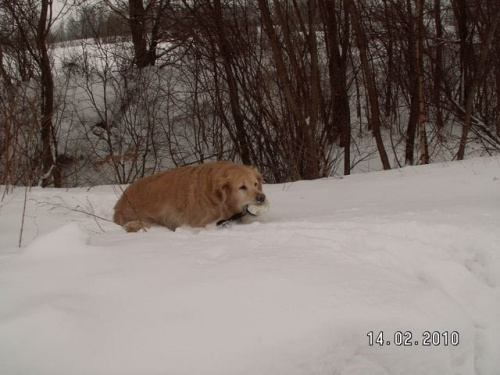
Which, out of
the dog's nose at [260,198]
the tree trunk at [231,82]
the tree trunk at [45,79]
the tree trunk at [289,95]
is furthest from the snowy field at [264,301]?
the tree trunk at [45,79]

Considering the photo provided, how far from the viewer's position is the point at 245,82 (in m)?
9.28

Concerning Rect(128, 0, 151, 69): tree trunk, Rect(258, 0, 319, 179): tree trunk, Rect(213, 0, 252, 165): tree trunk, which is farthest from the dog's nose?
Rect(128, 0, 151, 69): tree trunk

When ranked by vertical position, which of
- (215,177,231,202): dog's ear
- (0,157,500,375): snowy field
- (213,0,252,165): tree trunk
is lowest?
(0,157,500,375): snowy field

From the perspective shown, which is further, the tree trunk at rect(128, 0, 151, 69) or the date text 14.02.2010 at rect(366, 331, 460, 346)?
the tree trunk at rect(128, 0, 151, 69)

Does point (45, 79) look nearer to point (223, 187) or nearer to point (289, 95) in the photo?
point (289, 95)

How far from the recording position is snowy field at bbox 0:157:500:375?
1.65m

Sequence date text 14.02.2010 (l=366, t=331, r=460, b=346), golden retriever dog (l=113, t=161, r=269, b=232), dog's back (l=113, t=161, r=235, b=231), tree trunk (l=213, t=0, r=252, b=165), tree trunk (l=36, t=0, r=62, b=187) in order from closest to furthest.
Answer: date text 14.02.2010 (l=366, t=331, r=460, b=346), golden retriever dog (l=113, t=161, r=269, b=232), dog's back (l=113, t=161, r=235, b=231), tree trunk (l=213, t=0, r=252, b=165), tree trunk (l=36, t=0, r=62, b=187)

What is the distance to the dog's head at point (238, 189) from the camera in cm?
416

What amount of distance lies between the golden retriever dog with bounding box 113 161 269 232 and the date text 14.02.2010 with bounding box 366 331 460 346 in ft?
7.57

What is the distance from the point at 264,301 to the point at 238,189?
7.58 feet

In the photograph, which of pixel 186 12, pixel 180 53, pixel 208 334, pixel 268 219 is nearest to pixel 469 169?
pixel 268 219

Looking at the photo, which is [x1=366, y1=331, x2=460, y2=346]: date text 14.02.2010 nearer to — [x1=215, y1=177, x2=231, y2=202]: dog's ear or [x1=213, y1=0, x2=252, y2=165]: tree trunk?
[x1=215, y1=177, x2=231, y2=202]: dog's ear

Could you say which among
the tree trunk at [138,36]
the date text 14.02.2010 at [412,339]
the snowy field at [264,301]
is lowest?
the date text 14.02.2010 at [412,339]

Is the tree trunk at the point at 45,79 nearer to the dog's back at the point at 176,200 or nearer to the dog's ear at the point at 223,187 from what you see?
the dog's back at the point at 176,200
